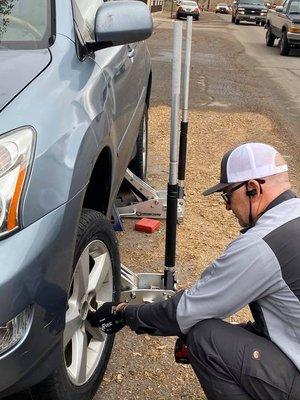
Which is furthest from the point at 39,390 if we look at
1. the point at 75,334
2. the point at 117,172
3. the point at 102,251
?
the point at 117,172

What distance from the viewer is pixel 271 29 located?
19.7m

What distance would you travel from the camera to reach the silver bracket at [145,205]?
178 inches

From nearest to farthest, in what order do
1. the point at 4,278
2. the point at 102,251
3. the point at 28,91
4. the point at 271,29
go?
the point at 4,278 → the point at 28,91 → the point at 102,251 → the point at 271,29

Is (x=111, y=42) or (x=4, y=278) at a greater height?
(x=111, y=42)

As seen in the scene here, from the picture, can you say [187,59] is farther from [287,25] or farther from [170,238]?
[287,25]

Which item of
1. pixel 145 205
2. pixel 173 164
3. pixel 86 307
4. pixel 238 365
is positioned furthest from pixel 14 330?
pixel 145 205

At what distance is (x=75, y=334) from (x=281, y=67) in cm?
1340

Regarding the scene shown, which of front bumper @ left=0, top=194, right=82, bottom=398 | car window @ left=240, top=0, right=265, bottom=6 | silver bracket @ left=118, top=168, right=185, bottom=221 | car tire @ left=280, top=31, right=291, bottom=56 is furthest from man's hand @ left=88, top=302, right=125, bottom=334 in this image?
car window @ left=240, top=0, right=265, bottom=6

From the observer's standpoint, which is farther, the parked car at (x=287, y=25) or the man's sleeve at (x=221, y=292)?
the parked car at (x=287, y=25)

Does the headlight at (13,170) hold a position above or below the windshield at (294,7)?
above

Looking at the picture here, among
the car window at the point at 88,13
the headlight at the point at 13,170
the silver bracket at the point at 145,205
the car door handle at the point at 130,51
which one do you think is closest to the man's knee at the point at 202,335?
the headlight at the point at 13,170

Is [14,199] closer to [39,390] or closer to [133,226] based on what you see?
[39,390]

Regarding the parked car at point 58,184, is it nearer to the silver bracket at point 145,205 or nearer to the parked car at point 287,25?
the silver bracket at point 145,205

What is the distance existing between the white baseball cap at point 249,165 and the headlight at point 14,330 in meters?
0.84
